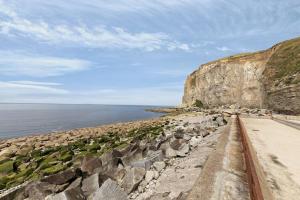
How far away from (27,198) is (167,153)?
19.5ft

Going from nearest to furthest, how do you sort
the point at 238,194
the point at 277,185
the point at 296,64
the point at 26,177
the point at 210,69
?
1. the point at 238,194
2. the point at 277,185
3. the point at 26,177
4. the point at 296,64
5. the point at 210,69

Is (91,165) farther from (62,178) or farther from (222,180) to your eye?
(222,180)

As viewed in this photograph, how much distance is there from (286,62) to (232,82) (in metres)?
32.2

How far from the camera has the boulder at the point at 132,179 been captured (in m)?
8.18

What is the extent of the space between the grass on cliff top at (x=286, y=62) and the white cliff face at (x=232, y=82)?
979 centimetres

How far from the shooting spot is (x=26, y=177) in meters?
13.9

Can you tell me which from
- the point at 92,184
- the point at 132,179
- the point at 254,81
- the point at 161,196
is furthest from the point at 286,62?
the point at 161,196

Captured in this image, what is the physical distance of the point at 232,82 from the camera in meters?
85.3

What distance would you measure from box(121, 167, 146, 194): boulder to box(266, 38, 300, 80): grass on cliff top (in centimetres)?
4517

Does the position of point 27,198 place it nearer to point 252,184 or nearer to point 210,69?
point 252,184

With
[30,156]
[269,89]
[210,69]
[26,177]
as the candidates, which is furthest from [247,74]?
[26,177]

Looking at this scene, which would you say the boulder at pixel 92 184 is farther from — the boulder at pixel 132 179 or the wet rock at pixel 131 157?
the wet rock at pixel 131 157

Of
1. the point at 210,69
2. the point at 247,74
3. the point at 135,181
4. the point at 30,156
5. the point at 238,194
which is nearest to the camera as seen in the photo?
the point at 238,194

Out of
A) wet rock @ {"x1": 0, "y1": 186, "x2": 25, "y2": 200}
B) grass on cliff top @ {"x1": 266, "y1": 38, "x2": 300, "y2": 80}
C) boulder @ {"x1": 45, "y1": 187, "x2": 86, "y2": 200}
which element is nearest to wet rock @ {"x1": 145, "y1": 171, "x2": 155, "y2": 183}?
boulder @ {"x1": 45, "y1": 187, "x2": 86, "y2": 200}
